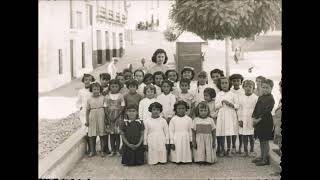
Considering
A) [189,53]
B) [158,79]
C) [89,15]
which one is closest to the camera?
[158,79]

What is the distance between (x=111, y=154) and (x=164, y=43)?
496 cm

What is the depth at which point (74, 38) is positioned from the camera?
8.96m

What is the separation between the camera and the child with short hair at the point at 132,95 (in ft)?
16.8

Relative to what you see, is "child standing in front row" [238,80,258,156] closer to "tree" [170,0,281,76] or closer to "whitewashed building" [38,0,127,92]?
"tree" [170,0,281,76]

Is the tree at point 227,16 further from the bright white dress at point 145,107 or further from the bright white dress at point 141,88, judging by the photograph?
the bright white dress at point 145,107

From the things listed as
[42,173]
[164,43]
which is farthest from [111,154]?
[164,43]

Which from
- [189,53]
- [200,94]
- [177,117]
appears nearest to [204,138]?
[177,117]

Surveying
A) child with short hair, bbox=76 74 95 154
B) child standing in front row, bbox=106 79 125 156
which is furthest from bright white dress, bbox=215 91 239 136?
child with short hair, bbox=76 74 95 154

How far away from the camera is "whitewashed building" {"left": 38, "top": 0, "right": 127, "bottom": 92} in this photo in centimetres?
849

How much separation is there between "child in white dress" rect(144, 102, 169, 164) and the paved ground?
0.10 meters

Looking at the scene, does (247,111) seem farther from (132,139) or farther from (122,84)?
(122,84)

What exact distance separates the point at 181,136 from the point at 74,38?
190 inches
